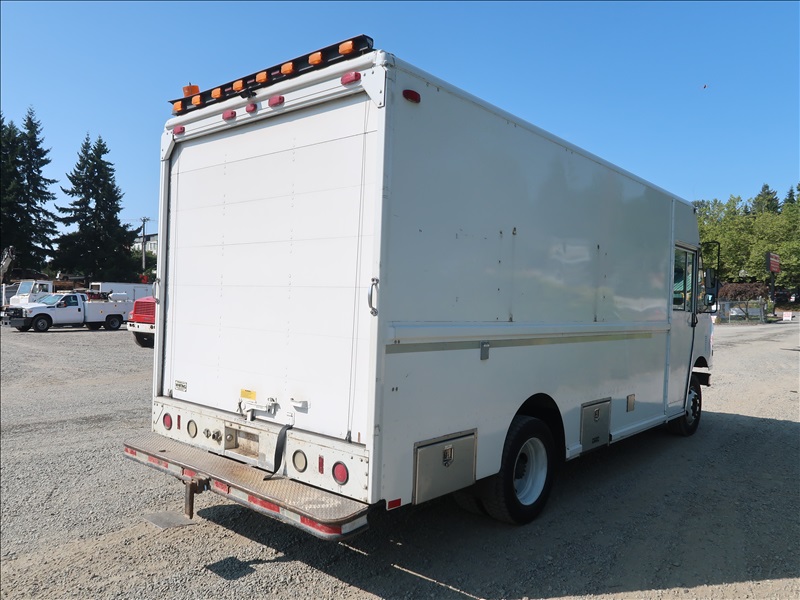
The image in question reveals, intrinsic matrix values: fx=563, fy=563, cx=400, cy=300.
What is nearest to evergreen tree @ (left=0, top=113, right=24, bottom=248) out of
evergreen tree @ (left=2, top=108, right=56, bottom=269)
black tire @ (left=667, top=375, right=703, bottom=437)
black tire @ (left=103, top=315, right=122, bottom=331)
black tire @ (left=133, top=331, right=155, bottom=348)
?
evergreen tree @ (left=2, top=108, right=56, bottom=269)

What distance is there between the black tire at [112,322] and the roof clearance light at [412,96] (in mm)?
26996

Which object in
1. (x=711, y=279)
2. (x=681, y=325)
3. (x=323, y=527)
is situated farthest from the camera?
(x=711, y=279)

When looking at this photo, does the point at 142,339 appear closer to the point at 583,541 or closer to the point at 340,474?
the point at 340,474

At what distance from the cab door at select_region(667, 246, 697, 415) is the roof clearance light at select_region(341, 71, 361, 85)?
5236 mm

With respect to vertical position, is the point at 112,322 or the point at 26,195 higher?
the point at 26,195

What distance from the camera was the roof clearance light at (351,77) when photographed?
11.2 feet

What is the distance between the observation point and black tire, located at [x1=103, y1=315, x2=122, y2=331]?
26641 mm

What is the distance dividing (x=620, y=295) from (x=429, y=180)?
3.14m

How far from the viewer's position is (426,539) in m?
4.32

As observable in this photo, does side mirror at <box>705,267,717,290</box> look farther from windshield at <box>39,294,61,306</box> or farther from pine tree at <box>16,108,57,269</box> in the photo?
pine tree at <box>16,108,57,269</box>

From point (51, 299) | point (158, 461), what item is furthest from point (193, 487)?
point (51, 299)

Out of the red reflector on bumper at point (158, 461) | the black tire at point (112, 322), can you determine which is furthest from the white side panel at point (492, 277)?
the black tire at point (112, 322)

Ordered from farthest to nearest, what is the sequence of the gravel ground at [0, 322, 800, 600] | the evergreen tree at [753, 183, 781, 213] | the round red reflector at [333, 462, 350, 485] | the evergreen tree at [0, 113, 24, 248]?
1. the evergreen tree at [0, 113, 24, 248]
2. the evergreen tree at [753, 183, 781, 213]
3. the gravel ground at [0, 322, 800, 600]
4. the round red reflector at [333, 462, 350, 485]

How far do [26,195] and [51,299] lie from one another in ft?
113
